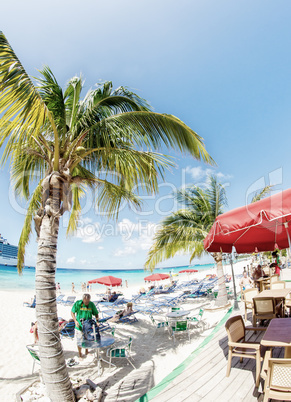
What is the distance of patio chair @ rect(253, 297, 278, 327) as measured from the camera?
4910mm

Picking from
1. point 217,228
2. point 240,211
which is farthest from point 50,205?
point 240,211

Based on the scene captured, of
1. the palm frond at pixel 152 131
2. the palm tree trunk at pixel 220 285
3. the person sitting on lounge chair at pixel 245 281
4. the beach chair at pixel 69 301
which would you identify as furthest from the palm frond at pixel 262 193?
the beach chair at pixel 69 301

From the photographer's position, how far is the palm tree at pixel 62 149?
3.26 metres

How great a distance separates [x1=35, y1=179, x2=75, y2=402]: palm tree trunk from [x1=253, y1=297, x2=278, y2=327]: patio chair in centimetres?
403

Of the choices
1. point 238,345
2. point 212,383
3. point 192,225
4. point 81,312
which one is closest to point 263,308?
point 238,345

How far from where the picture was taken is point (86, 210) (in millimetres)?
6992

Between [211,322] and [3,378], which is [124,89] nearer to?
[3,378]

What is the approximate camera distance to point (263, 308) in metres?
4.99

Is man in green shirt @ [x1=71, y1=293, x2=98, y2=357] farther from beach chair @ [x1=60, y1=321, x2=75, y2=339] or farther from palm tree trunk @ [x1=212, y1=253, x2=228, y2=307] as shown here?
palm tree trunk @ [x1=212, y1=253, x2=228, y2=307]

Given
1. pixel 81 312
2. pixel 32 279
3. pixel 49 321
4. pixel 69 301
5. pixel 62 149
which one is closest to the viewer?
pixel 49 321

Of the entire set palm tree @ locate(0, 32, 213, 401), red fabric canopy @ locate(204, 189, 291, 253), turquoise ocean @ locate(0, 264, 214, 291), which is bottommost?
turquoise ocean @ locate(0, 264, 214, 291)

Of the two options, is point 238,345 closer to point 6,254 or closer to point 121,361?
point 121,361

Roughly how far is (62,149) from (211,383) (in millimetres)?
4511

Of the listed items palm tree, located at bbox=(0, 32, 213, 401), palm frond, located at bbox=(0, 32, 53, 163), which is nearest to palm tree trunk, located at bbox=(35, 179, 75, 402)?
palm tree, located at bbox=(0, 32, 213, 401)
